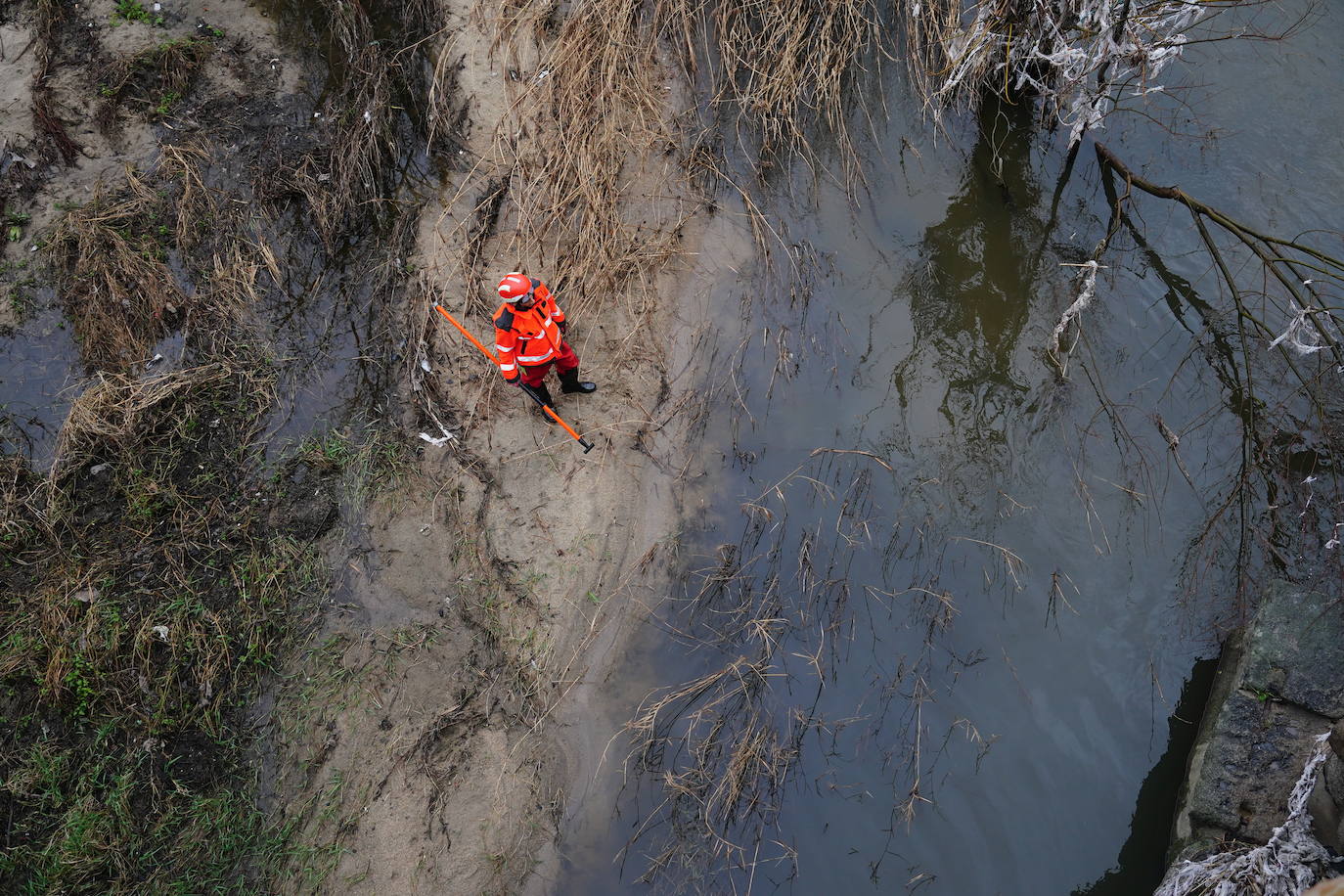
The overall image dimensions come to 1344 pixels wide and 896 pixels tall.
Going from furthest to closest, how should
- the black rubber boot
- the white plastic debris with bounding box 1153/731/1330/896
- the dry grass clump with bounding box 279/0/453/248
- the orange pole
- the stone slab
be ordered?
the dry grass clump with bounding box 279/0/453/248 → the black rubber boot → the orange pole → the stone slab → the white plastic debris with bounding box 1153/731/1330/896

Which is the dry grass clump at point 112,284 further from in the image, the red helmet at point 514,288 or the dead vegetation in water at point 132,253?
the red helmet at point 514,288

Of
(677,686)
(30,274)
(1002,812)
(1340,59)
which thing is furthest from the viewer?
(1340,59)

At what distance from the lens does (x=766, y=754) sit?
5250 millimetres

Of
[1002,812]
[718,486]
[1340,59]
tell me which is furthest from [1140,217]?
[1002,812]

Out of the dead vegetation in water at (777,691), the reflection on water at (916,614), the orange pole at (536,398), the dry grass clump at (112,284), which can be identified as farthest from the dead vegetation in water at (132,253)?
the dead vegetation in water at (777,691)

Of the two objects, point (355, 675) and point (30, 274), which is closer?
point (355, 675)

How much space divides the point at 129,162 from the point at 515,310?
4.24 meters

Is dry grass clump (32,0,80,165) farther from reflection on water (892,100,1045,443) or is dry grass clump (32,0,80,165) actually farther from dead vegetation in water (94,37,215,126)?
reflection on water (892,100,1045,443)

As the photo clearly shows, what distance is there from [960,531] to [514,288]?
3.44m

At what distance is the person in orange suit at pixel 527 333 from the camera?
5406 millimetres

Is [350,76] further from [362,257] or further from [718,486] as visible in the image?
[718,486]

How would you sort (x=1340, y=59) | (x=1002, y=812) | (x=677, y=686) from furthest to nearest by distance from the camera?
(x=1340, y=59) → (x=677, y=686) → (x=1002, y=812)

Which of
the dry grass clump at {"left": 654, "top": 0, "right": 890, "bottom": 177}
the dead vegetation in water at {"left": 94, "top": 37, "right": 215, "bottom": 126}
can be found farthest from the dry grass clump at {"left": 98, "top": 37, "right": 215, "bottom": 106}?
the dry grass clump at {"left": 654, "top": 0, "right": 890, "bottom": 177}

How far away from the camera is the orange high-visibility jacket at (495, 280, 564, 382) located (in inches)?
216
